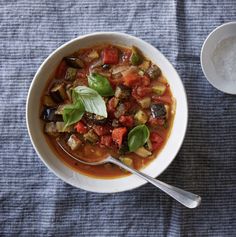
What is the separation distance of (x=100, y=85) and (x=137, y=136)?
292 millimetres

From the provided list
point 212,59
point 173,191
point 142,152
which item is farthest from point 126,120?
point 212,59

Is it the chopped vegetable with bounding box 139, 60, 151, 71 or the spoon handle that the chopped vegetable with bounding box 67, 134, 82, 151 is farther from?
the chopped vegetable with bounding box 139, 60, 151, 71

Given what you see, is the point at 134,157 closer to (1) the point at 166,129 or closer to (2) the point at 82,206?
(1) the point at 166,129

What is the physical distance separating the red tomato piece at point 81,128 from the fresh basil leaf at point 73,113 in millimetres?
52

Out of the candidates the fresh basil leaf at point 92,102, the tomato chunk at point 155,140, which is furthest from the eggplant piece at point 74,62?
the tomato chunk at point 155,140

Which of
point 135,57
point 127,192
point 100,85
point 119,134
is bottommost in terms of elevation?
point 127,192

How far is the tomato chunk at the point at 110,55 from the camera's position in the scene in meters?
2.24

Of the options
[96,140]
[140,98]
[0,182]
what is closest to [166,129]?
[140,98]

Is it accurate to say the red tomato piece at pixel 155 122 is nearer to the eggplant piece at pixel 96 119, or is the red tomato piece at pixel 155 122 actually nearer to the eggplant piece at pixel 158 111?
the eggplant piece at pixel 158 111

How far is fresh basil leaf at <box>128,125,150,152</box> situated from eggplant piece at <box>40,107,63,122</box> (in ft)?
1.13

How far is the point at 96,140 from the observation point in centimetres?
221

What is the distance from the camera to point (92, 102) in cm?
212

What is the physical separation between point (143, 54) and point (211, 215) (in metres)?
0.92

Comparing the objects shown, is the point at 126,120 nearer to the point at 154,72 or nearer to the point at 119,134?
the point at 119,134
